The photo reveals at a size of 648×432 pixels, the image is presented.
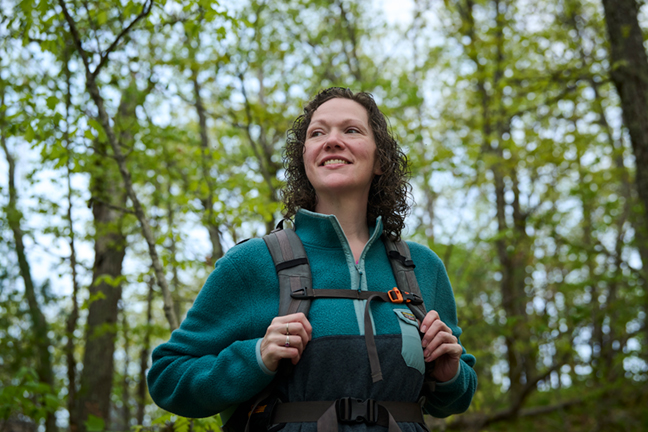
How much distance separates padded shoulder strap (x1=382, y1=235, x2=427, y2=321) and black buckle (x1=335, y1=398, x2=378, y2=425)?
38cm

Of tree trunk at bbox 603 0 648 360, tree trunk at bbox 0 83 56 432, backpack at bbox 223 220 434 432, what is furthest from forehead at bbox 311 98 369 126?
tree trunk at bbox 0 83 56 432

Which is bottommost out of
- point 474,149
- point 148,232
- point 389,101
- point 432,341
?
point 432,341

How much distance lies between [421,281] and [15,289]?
7719 mm

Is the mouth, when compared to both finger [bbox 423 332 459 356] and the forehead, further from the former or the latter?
finger [bbox 423 332 459 356]

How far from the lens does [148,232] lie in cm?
351

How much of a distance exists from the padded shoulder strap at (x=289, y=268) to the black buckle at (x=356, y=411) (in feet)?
0.97

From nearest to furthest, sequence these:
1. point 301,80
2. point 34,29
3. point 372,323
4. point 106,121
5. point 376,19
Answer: point 372,323, point 106,121, point 34,29, point 301,80, point 376,19

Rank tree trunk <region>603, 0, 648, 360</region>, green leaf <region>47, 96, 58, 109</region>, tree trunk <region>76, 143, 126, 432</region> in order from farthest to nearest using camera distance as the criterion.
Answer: tree trunk <region>76, 143, 126, 432</region> → tree trunk <region>603, 0, 648, 360</region> → green leaf <region>47, 96, 58, 109</region>

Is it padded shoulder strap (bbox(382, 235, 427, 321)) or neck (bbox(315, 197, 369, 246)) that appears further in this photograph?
neck (bbox(315, 197, 369, 246))

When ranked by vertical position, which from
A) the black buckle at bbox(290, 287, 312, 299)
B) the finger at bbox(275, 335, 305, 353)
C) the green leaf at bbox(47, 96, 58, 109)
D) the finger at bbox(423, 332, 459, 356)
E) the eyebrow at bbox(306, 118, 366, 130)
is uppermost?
the green leaf at bbox(47, 96, 58, 109)

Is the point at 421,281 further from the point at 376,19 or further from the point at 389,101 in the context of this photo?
the point at 376,19

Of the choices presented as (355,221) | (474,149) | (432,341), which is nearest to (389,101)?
(474,149)

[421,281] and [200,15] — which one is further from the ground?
[200,15]

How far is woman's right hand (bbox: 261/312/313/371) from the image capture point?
1.48 m
